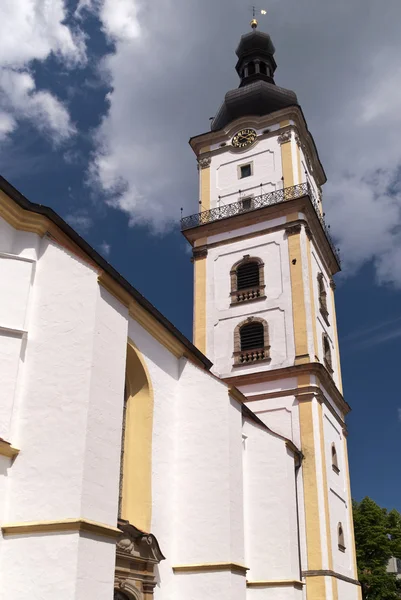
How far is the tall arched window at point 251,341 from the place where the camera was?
22689mm

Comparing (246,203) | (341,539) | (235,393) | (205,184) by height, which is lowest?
(341,539)

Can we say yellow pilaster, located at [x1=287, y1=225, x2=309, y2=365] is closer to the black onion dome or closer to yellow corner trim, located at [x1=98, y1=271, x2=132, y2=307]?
the black onion dome

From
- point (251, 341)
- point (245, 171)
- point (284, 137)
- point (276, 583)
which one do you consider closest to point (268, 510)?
point (276, 583)

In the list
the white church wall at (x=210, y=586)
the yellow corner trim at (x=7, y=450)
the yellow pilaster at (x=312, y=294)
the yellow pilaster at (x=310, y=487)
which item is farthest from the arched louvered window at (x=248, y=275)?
the yellow corner trim at (x=7, y=450)

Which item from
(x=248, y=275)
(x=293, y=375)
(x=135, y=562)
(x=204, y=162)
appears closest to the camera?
(x=135, y=562)

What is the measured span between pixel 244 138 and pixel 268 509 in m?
16.8

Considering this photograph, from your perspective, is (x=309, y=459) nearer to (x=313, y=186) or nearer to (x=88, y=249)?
(x=88, y=249)

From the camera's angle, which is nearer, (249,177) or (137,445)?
(137,445)

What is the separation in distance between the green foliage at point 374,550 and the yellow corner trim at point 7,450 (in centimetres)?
2999

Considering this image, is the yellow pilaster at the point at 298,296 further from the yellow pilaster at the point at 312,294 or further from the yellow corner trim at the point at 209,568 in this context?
the yellow corner trim at the point at 209,568

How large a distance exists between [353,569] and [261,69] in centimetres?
2418

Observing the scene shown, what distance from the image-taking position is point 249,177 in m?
27.1

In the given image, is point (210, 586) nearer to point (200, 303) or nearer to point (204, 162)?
point (200, 303)

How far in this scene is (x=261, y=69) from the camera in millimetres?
34344
